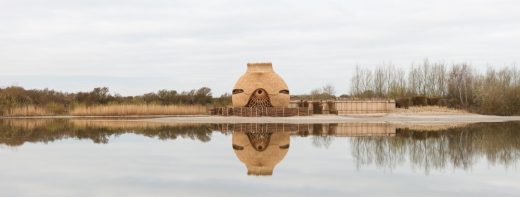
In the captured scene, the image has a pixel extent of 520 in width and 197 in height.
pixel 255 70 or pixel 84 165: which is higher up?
pixel 255 70

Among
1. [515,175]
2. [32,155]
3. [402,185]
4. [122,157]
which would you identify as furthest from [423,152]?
[32,155]

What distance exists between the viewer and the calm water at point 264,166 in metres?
7.67

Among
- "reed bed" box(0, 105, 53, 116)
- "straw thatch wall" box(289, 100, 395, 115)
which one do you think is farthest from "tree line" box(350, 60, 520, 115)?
"reed bed" box(0, 105, 53, 116)

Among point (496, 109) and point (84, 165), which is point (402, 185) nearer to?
point (84, 165)

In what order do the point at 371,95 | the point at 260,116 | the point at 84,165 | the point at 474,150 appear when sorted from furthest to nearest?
the point at 371,95 < the point at 260,116 < the point at 474,150 < the point at 84,165

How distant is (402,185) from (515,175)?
7.21 ft

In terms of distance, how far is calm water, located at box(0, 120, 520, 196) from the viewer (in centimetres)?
767

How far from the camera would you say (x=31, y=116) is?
33.1 m

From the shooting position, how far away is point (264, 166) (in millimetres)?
9961

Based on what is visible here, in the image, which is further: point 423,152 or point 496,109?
point 496,109

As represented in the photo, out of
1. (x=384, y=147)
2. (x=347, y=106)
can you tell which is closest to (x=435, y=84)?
(x=347, y=106)

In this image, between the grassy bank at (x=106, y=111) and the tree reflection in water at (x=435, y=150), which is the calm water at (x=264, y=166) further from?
the grassy bank at (x=106, y=111)

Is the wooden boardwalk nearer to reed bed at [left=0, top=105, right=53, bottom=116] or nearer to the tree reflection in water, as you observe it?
reed bed at [left=0, top=105, right=53, bottom=116]

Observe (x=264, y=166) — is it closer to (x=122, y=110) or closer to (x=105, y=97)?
(x=122, y=110)
